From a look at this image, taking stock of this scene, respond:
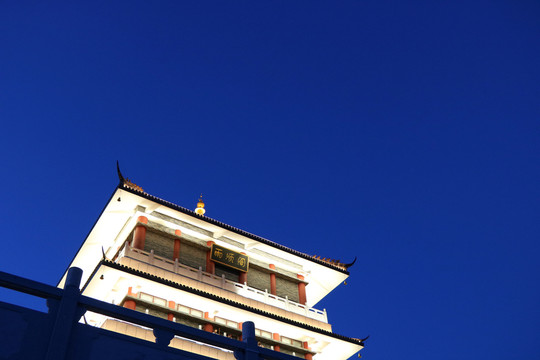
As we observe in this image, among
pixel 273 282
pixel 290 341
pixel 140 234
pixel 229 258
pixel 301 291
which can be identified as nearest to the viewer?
pixel 140 234

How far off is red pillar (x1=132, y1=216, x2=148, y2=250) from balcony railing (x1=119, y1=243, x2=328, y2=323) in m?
0.97

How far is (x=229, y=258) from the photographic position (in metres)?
25.9

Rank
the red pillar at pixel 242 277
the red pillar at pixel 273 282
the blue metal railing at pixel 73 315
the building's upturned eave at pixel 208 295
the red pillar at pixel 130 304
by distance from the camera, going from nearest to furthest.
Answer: the blue metal railing at pixel 73 315 < the building's upturned eave at pixel 208 295 < the red pillar at pixel 130 304 < the red pillar at pixel 242 277 < the red pillar at pixel 273 282

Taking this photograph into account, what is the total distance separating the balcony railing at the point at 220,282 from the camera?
22.1m

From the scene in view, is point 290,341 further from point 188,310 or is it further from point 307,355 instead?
point 188,310

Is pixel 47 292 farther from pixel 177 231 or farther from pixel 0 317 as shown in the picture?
pixel 177 231

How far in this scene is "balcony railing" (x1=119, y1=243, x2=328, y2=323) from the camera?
22141 millimetres

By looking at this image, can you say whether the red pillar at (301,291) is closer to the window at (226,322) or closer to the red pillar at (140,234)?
the window at (226,322)

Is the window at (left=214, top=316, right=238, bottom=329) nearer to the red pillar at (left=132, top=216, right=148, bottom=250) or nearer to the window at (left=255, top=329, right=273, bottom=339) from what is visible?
the window at (left=255, top=329, right=273, bottom=339)

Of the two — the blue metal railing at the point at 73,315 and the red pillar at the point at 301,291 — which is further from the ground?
the red pillar at the point at 301,291

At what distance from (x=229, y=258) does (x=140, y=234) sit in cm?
463

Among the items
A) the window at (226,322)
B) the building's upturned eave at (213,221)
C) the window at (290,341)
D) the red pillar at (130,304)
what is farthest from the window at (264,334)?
the red pillar at (130,304)

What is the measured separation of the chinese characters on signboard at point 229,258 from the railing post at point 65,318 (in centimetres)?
1708

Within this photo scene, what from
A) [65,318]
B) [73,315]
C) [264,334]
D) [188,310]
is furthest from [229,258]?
[65,318]
